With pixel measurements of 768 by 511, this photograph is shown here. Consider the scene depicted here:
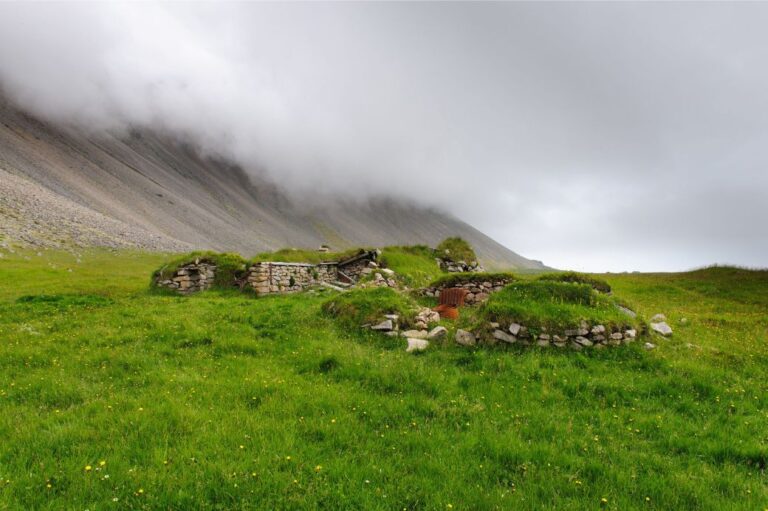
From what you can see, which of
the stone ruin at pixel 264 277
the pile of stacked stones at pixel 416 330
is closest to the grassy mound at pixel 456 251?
the stone ruin at pixel 264 277

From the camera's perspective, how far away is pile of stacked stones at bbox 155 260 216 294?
28203 mm

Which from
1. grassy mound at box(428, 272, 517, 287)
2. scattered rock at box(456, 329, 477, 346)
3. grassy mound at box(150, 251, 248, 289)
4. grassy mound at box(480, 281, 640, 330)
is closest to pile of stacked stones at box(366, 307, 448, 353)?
scattered rock at box(456, 329, 477, 346)

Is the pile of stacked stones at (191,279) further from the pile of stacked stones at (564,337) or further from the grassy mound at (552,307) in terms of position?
the pile of stacked stones at (564,337)

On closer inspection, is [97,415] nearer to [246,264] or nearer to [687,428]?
[687,428]

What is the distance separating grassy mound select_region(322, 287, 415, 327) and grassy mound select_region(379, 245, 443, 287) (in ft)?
41.6

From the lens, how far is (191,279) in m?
28.8

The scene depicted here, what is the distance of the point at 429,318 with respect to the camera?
633 inches

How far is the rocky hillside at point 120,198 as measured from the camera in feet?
212

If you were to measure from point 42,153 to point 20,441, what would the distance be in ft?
458

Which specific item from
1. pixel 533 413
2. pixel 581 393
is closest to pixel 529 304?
pixel 581 393

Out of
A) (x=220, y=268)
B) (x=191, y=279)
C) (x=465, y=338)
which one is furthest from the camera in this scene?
(x=220, y=268)

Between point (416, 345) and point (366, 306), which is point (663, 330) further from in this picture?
point (366, 306)

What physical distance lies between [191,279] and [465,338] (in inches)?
906

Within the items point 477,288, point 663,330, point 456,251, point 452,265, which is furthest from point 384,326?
point 456,251
